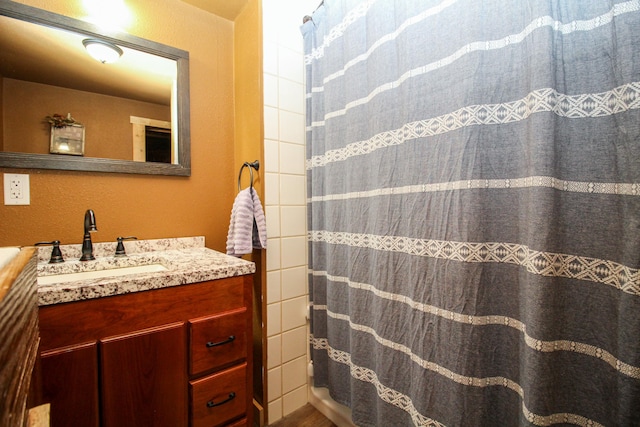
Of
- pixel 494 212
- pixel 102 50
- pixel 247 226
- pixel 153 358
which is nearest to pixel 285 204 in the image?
pixel 247 226

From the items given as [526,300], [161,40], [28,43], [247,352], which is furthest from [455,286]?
[28,43]

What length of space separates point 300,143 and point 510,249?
39.5 inches

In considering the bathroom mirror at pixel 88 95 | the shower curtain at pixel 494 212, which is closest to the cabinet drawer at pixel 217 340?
the shower curtain at pixel 494 212

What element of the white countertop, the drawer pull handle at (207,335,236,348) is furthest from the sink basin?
the drawer pull handle at (207,335,236,348)

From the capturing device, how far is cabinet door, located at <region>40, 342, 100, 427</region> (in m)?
0.66

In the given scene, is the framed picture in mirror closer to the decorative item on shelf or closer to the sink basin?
the decorative item on shelf

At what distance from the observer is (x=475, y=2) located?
710 mm

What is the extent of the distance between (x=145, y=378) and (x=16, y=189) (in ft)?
2.93

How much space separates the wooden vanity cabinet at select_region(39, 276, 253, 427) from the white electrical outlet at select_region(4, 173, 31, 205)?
2.10ft

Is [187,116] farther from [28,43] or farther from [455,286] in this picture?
[455,286]

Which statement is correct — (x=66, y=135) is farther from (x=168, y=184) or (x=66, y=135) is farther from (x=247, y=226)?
(x=247, y=226)

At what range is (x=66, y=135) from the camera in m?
1.07

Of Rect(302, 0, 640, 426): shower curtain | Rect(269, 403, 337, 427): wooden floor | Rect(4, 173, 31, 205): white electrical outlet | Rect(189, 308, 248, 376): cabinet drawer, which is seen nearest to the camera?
Rect(302, 0, 640, 426): shower curtain

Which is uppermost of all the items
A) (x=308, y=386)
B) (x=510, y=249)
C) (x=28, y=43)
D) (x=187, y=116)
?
(x=28, y=43)
